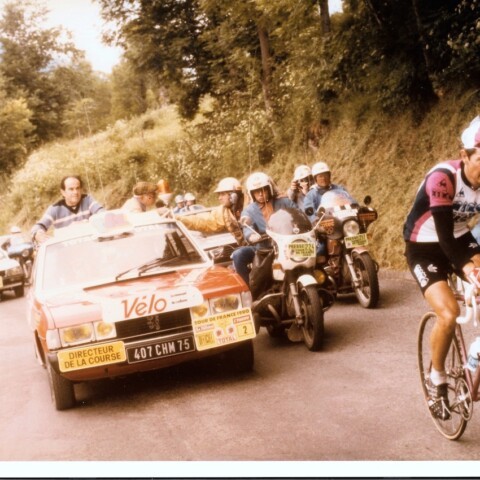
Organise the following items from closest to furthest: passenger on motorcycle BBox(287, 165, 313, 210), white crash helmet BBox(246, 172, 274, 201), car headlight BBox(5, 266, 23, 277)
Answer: white crash helmet BBox(246, 172, 274, 201)
passenger on motorcycle BBox(287, 165, 313, 210)
car headlight BBox(5, 266, 23, 277)

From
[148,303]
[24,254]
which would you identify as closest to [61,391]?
[148,303]

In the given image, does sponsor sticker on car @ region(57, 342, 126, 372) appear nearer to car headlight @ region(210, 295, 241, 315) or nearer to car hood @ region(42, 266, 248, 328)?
car hood @ region(42, 266, 248, 328)

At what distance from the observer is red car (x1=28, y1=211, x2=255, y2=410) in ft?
15.6

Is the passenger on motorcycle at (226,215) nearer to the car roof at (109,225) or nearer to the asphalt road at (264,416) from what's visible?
the car roof at (109,225)

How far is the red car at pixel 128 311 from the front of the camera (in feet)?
15.6

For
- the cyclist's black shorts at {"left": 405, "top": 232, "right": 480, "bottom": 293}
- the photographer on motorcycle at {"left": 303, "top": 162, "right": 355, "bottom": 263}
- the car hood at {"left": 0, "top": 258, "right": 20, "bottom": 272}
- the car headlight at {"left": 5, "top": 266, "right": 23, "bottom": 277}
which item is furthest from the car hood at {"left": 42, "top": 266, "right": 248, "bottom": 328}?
the car hood at {"left": 0, "top": 258, "right": 20, "bottom": 272}

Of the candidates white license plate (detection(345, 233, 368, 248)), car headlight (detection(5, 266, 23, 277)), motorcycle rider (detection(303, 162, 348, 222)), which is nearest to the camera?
white license plate (detection(345, 233, 368, 248))

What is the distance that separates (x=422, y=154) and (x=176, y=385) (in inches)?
228

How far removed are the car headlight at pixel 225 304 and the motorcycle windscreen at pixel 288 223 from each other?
41.2 inches

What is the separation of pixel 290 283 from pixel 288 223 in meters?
0.49

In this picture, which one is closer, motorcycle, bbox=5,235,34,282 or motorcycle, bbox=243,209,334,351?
motorcycle, bbox=243,209,334,351

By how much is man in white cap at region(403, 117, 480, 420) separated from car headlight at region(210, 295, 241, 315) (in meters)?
1.59

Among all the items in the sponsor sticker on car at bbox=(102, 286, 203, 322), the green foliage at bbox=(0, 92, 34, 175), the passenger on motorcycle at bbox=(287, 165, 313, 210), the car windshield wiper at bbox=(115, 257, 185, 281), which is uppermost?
the green foliage at bbox=(0, 92, 34, 175)

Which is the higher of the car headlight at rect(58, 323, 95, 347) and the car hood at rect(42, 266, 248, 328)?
the car hood at rect(42, 266, 248, 328)
